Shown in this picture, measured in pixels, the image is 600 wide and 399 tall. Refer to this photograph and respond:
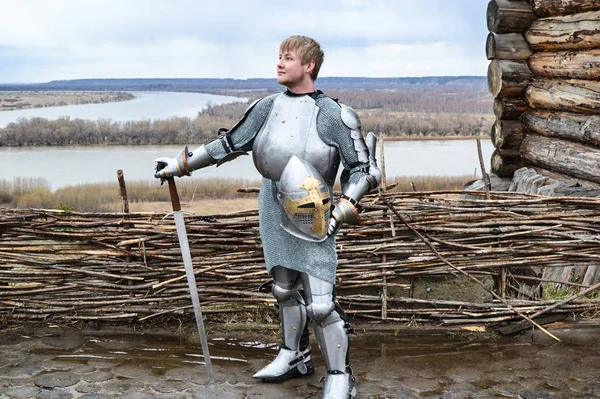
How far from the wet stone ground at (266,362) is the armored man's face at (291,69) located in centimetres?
135

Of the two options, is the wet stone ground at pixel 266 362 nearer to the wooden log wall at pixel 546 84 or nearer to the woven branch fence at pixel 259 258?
the woven branch fence at pixel 259 258

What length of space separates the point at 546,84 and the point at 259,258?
11.7 feet


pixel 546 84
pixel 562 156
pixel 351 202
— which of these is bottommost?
pixel 562 156

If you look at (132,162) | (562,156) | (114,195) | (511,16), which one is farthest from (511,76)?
(132,162)

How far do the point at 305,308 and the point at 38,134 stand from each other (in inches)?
706

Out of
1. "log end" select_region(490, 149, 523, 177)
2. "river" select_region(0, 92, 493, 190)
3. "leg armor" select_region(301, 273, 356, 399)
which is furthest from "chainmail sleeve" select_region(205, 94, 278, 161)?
"river" select_region(0, 92, 493, 190)

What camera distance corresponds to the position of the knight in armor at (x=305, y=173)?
3.11 metres

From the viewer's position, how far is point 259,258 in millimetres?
4215

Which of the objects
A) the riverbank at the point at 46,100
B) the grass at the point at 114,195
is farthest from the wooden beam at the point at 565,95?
the riverbank at the point at 46,100

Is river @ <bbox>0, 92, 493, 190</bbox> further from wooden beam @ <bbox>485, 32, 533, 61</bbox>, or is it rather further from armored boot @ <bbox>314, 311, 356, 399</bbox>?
armored boot @ <bbox>314, 311, 356, 399</bbox>

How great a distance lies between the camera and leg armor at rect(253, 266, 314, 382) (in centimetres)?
341

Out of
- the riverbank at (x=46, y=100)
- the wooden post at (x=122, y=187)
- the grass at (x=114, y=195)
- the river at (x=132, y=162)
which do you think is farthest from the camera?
the riverbank at (x=46, y=100)

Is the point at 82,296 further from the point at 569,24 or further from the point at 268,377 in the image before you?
the point at 569,24

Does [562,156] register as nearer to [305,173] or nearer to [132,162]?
[305,173]
